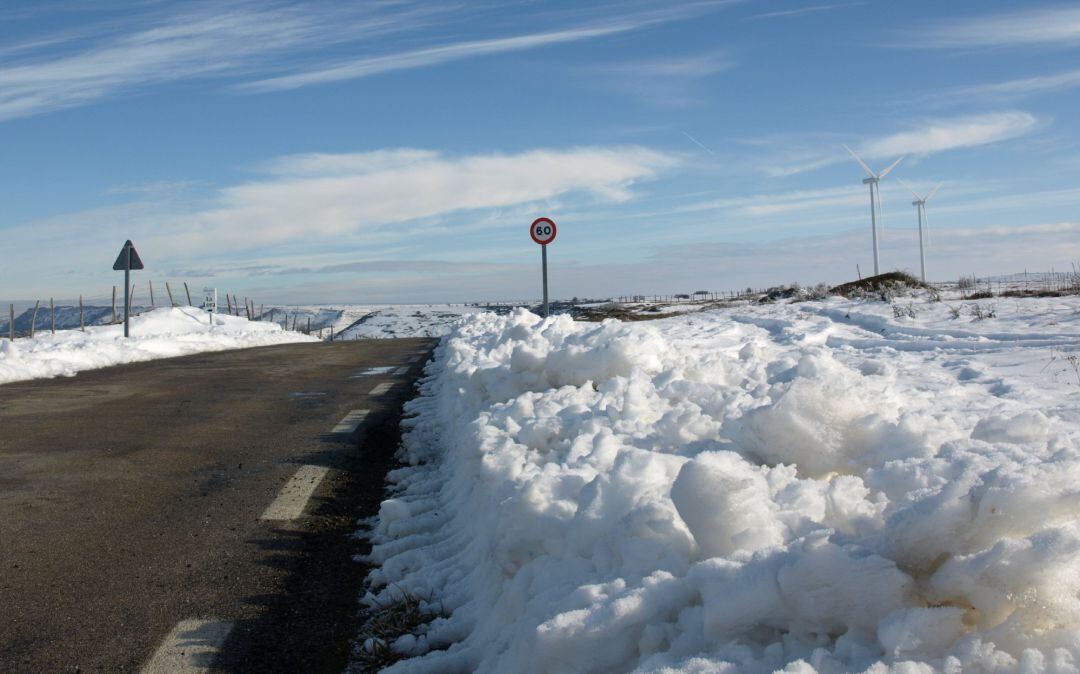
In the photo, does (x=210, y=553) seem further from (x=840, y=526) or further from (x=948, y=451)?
(x=948, y=451)

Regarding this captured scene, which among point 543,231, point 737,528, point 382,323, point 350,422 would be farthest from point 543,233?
point 382,323

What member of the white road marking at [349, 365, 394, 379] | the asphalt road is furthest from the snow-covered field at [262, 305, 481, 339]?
the asphalt road

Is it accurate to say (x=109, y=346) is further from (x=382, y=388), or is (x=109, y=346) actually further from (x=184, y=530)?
(x=184, y=530)

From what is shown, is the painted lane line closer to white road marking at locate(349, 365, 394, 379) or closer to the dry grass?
white road marking at locate(349, 365, 394, 379)

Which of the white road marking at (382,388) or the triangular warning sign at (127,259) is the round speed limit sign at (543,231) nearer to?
the white road marking at (382,388)

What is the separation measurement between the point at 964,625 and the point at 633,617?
0.87 m

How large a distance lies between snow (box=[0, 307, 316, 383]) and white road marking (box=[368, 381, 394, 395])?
6.28 metres

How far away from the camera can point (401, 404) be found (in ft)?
34.2

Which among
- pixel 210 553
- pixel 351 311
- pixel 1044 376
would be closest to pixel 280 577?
pixel 210 553

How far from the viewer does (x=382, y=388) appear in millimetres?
12281

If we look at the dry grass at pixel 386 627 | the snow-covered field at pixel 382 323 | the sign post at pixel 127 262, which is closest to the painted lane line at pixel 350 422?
the dry grass at pixel 386 627

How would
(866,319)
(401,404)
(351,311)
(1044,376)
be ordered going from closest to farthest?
(1044,376) < (401,404) < (866,319) < (351,311)

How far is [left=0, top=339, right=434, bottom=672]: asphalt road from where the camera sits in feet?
11.6

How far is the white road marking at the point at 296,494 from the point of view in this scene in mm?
5443
